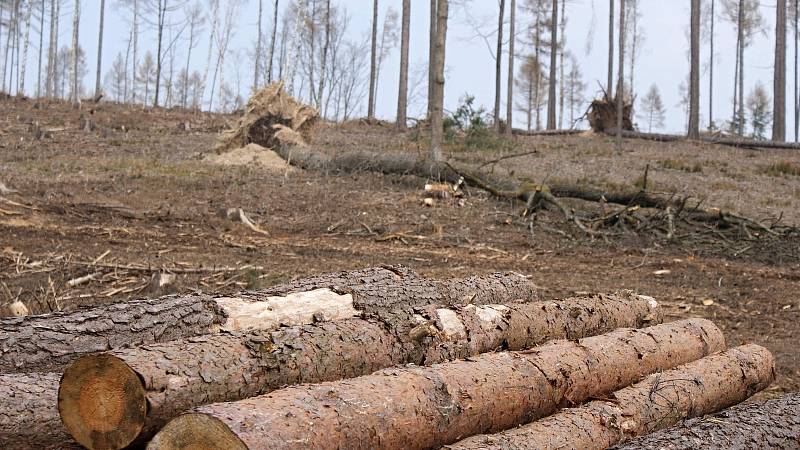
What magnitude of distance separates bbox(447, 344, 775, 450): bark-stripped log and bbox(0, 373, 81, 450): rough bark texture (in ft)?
5.48

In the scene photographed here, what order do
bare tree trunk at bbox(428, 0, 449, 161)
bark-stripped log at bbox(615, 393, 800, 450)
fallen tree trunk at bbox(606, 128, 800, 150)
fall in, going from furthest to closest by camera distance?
1. fallen tree trunk at bbox(606, 128, 800, 150)
2. bare tree trunk at bbox(428, 0, 449, 161)
3. bark-stripped log at bbox(615, 393, 800, 450)

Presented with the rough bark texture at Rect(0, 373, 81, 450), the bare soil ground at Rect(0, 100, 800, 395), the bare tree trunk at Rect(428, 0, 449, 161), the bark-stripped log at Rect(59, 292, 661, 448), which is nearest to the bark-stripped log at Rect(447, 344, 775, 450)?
the bark-stripped log at Rect(59, 292, 661, 448)

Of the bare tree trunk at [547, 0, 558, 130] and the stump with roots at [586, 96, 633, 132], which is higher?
the bare tree trunk at [547, 0, 558, 130]

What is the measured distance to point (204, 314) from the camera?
388cm

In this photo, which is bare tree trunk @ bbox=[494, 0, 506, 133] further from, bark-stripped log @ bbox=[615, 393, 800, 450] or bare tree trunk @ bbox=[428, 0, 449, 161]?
bark-stripped log @ bbox=[615, 393, 800, 450]

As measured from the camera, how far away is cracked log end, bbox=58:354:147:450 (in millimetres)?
2820

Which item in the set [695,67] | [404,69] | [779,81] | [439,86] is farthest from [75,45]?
[779,81]

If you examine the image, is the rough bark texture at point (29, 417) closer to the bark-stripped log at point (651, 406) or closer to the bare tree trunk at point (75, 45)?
the bark-stripped log at point (651, 406)

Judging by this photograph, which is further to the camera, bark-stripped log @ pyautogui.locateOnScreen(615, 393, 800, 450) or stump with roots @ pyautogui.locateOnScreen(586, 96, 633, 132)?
stump with roots @ pyautogui.locateOnScreen(586, 96, 633, 132)

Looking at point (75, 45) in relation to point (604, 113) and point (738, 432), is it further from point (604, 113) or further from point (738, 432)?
point (738, 432)

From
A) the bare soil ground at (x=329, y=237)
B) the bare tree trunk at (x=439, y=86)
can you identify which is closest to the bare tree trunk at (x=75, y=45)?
the bare soil ground at (x=329, y=237)

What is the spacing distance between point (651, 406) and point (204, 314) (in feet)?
8.01

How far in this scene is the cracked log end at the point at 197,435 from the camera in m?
2.50

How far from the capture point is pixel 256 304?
412cm
